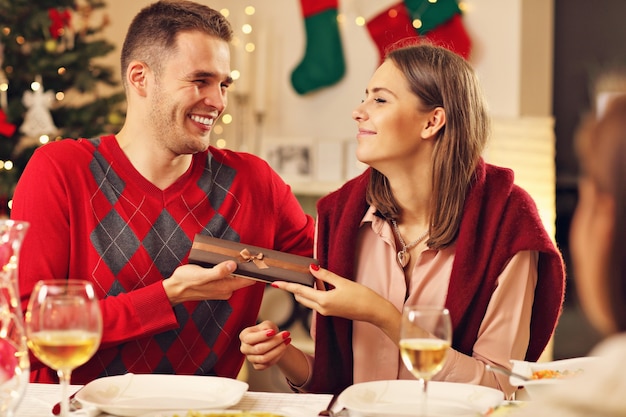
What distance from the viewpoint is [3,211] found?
3.95 metres

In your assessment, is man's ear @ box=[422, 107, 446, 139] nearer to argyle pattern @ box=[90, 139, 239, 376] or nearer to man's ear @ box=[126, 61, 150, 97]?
argyle pattern @ box=[90, 139, 239, 376]

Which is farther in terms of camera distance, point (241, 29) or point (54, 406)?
point (241, 29)

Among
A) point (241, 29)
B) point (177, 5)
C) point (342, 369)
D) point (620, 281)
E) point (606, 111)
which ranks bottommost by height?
point (342, 369)

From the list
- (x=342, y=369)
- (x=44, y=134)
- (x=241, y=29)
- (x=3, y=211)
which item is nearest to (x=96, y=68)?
(x=44, y=134)

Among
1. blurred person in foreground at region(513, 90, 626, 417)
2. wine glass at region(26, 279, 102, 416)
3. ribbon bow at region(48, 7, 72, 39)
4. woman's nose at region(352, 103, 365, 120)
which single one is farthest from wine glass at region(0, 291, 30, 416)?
ribbon bow at region(48, 7, 72, 39)

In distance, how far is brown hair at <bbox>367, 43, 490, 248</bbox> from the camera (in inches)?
83.7

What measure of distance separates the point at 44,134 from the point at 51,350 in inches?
117

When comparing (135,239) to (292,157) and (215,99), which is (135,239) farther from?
(292,157)

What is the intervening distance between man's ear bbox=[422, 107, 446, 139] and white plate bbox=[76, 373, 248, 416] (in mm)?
863

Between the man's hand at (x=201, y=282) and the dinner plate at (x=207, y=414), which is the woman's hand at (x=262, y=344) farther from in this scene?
the dinner plate at (x=207, y=414)

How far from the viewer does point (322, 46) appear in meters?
5.39

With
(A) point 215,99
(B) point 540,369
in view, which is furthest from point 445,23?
(B) point 540,369

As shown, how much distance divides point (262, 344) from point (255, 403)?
1.07 ft

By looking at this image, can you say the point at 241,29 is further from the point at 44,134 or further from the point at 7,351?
the point at 7,351
